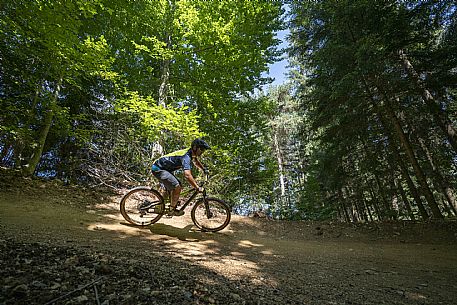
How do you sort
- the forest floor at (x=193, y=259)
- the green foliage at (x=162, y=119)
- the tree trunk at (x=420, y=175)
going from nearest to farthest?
1. the forest floor at (x=193, y=259)
2. the green foliage at (x=162, y=119)
3. the tree trunk at (x=420, y=175)

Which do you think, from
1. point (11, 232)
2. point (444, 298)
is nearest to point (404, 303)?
point (444, 298)

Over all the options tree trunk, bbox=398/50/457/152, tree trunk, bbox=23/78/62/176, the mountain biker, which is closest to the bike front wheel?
the mountain biker

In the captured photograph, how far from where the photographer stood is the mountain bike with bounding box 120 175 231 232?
562 centimetres

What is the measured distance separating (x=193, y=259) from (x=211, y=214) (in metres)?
2.54

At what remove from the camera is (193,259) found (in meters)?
3.57

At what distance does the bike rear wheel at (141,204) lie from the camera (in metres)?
5.59

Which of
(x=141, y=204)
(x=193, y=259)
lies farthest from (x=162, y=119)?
(x=193, y=259)

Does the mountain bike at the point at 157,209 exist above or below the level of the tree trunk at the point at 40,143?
below

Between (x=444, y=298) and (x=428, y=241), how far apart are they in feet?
16.8

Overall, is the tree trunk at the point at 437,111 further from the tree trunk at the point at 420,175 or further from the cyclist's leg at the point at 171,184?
the cyclist's leg at the point at 171,184

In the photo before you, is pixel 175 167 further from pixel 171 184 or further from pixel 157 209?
pixel 157 209

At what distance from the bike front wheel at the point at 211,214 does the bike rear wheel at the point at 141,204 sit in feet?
3.07

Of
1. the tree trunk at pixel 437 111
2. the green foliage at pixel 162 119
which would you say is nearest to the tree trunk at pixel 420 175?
the tree trunk at pixel 437 111

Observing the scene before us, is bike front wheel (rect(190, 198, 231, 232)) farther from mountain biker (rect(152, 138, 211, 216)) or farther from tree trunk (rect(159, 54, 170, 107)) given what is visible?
tree trunk (rect(159, 54, 170, 107))
